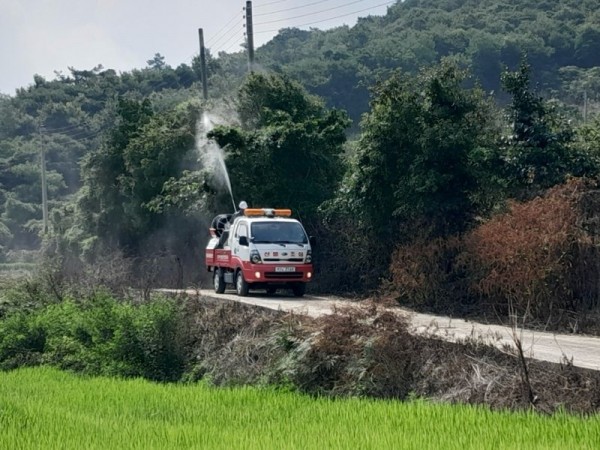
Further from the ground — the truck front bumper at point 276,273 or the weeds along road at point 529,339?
the truck front bumper at point 276,273

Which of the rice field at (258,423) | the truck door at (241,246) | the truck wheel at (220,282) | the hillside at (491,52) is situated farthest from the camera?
the hillside at (491,52)

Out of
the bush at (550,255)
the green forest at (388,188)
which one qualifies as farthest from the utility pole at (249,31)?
the bush at (550,255)

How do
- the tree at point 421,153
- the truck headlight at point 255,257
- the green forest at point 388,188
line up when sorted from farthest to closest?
1. the truck headlight at point 255,257
2. the tree at point 421,153
3. the green forest at point 388,188

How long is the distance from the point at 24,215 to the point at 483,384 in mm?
65755

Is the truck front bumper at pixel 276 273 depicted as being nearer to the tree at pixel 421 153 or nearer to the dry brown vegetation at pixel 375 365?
the tree at pixel 421 153

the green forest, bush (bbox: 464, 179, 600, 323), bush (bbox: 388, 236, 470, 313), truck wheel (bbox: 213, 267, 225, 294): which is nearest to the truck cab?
truck wheel (bbox: 213, 267, 225, 294)

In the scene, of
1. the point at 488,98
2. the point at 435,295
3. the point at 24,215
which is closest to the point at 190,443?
the point at 435,295

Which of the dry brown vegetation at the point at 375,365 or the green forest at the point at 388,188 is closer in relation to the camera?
the dry brown vegetation at the point at 375,365

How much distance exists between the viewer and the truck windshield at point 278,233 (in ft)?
77.3

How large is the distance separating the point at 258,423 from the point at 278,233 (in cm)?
1249

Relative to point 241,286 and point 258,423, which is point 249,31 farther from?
point 258,423

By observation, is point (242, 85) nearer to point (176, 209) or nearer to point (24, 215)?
point (176, 209)

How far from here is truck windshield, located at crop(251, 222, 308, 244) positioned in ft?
77.3

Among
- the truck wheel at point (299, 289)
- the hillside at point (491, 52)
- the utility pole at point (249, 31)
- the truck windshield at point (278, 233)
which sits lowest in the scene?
the truck wheel at point (299, 289)
